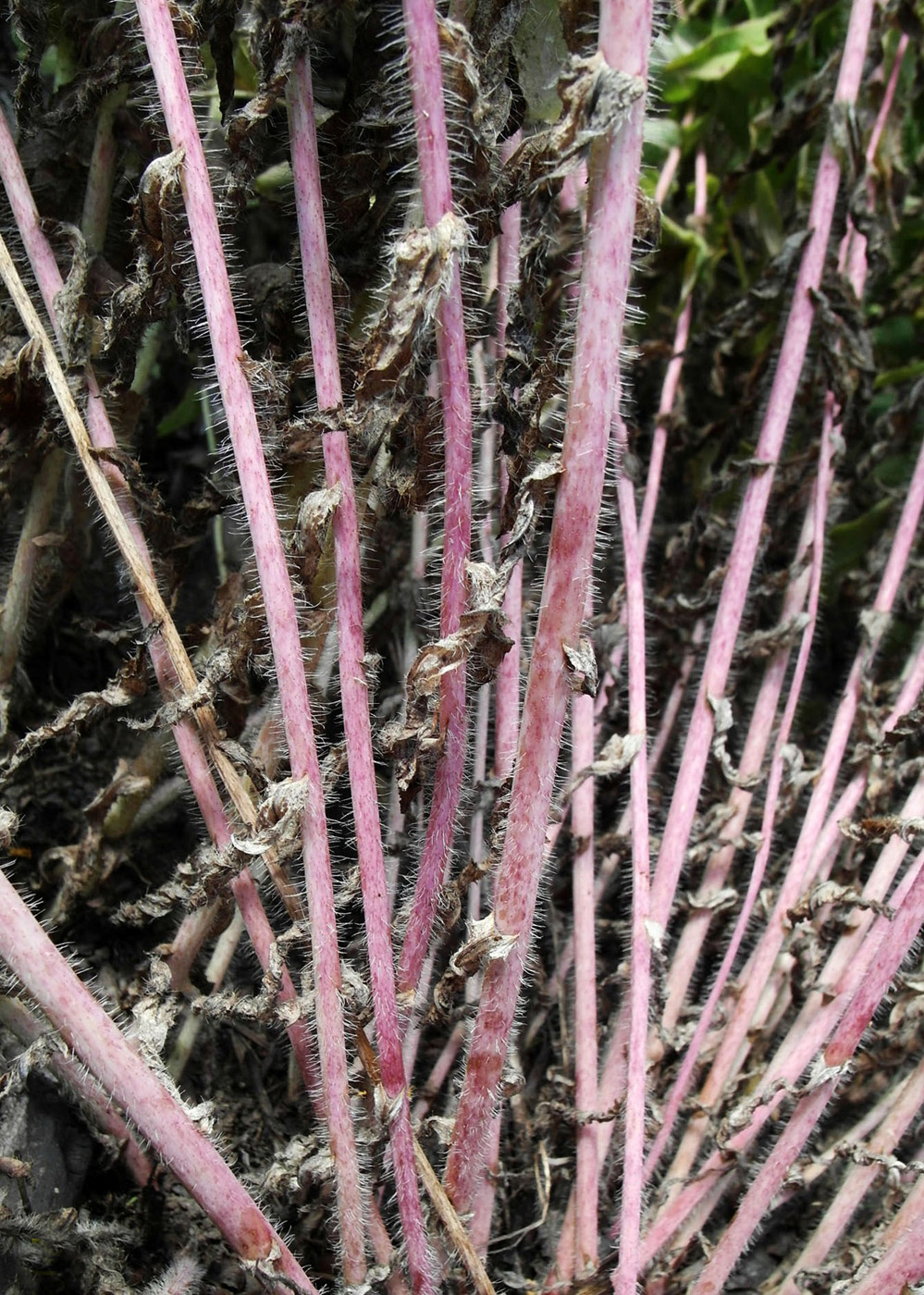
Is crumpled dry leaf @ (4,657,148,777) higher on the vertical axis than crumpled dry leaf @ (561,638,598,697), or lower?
higher

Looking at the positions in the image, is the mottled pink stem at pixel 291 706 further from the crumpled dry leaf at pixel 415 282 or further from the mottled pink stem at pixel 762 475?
the mottled pink stem at pixel 762 475

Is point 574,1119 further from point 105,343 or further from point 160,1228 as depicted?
point 105,343

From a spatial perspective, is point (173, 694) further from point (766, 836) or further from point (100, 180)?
point (766, 836)

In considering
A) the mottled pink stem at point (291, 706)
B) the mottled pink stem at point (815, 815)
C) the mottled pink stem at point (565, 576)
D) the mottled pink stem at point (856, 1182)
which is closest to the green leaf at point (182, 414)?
the mottled pink stem at point (291, 706)

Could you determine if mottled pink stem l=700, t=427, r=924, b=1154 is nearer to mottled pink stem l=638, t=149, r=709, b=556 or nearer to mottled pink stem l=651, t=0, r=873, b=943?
mottled pink stem l=651, t=0, r=873, b=943

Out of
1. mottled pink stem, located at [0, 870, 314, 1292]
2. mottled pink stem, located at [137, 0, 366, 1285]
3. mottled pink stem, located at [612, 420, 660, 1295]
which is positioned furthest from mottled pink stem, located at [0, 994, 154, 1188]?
mottled pink stem, located at [612, 420, 660, 1295]

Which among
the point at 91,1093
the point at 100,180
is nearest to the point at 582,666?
the point at 91,1093
